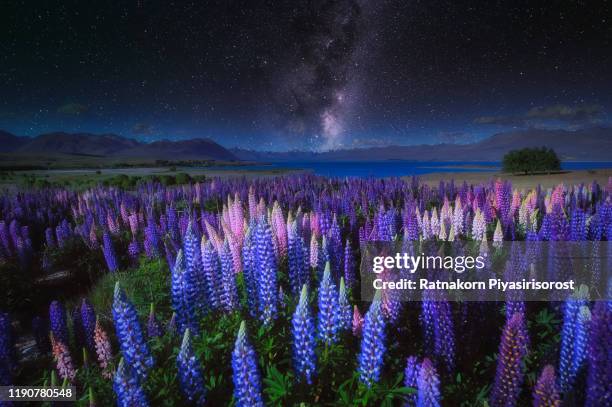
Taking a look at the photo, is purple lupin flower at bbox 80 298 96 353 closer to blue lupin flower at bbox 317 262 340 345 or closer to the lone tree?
blue lupin flower at bbox 317 262 340 345

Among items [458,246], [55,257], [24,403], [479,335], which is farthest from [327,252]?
[55,257]

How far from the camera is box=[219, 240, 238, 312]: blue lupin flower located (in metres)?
Result: 3.55

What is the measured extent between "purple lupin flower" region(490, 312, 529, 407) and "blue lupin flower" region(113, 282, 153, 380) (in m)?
2.54

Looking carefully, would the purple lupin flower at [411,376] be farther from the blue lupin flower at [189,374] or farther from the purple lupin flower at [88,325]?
the purple lupin flower at [88,325]

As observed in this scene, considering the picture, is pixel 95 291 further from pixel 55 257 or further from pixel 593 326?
pixel 593 326

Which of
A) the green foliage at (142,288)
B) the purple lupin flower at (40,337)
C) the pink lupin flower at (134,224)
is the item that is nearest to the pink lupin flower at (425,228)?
the green foliage at (142,288)

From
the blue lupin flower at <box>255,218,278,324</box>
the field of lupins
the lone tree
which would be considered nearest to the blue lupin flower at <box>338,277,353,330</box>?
the field of lupins

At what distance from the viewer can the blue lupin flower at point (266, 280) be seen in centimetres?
334

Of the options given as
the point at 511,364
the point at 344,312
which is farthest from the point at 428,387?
the point at 344,312

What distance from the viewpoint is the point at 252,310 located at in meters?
3.53

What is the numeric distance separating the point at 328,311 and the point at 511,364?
1270 millimetres

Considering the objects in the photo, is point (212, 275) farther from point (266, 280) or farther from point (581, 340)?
point (581, 340)

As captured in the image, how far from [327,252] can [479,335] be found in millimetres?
1816

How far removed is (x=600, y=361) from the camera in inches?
77.3
